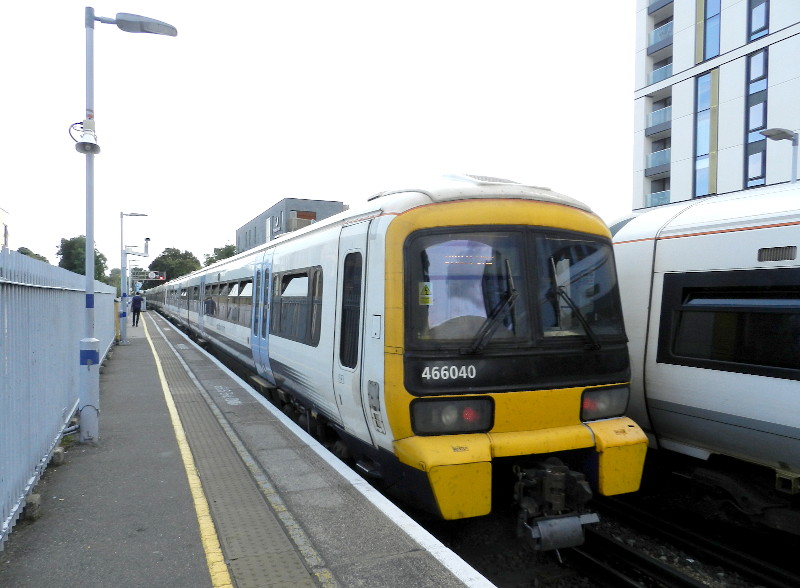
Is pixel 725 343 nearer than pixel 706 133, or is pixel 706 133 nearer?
pixel 725 343

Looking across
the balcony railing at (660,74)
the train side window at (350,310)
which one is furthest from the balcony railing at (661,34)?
the train side window at (350,310)

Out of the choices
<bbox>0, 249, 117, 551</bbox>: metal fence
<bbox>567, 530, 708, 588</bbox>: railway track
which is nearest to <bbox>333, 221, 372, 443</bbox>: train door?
<bbox>567, 530, 708, 588</bbox>: railway track

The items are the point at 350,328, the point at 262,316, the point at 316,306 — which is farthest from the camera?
the point at 262,316

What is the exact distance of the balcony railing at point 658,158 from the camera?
3150 centimetres

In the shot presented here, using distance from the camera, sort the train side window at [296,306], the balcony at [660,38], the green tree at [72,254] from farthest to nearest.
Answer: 1. the green tree at [72,254]
2. the balcony at [660,38]
3. the train side window at [296,306]

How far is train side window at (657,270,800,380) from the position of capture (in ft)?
14.9

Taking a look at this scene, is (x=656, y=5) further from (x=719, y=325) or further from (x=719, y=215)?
(x=719, y=325)

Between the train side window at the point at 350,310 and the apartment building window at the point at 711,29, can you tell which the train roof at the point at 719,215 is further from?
the apartment building window at the point at 711,29

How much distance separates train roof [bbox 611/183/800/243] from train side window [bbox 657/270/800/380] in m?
0.41

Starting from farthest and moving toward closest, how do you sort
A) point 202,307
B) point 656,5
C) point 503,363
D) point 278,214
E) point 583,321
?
point 278,214, point 656,5, point 202,307, point 583,321, point 503,363

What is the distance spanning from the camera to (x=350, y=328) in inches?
216

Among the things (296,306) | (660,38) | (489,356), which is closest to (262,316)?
(296,306)

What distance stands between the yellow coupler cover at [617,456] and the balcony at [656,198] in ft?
95.2

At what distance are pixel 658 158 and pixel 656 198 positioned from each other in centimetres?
207
